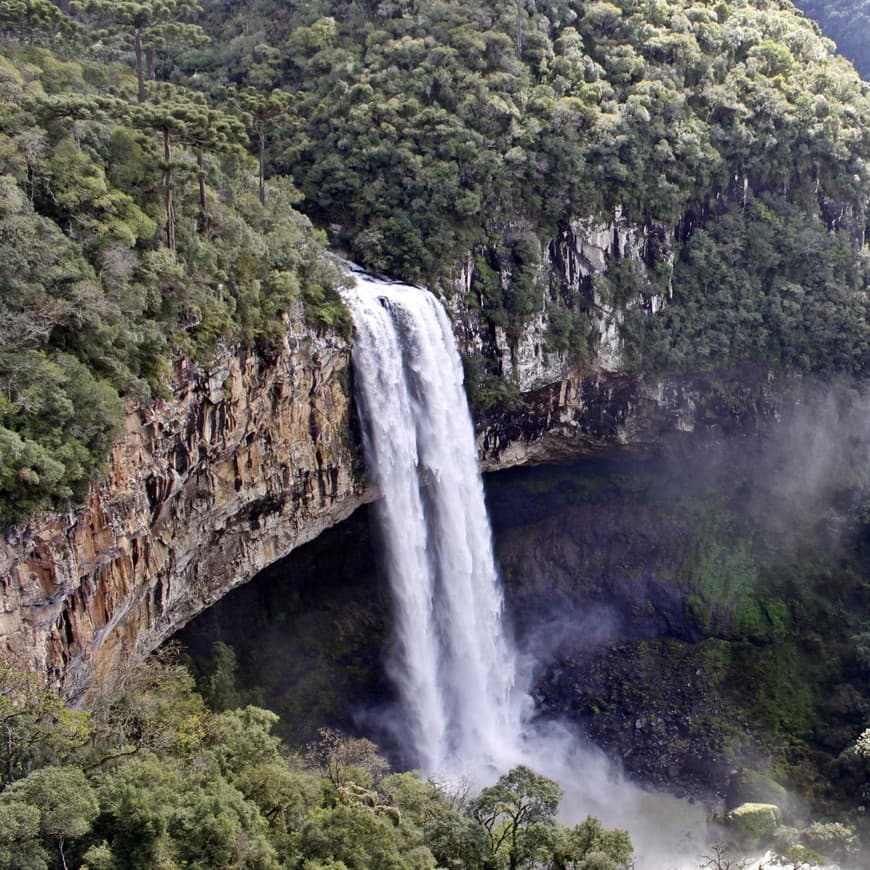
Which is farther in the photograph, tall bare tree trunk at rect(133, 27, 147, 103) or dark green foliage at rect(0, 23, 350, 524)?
tall bare tree trunk at rect(133, 27, 147, 103)

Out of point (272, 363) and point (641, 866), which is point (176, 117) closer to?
point (272, 363)

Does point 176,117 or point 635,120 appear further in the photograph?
point 635,120

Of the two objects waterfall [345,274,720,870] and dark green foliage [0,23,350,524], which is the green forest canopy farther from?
waterfall [345,274,720,870]

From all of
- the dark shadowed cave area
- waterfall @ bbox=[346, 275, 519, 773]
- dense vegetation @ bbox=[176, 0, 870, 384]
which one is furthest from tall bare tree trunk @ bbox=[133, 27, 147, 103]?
the dark shadowed cave area

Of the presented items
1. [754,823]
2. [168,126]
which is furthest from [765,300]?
[168,126]

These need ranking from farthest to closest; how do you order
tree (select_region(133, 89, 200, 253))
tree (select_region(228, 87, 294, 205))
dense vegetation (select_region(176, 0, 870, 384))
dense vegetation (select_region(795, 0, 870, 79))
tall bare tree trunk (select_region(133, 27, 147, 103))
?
dense vegetation (select_region(795, 0, 870, 79)), dense vegetation (select_region(176, 0, 870, 384)), tree (select_region(228, 87, 294, 205)), tall bare tree trunk (select_region(133, 27, 147, 103)), tree (select_region(133, 89, 200, 253))

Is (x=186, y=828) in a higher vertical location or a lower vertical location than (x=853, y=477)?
lower

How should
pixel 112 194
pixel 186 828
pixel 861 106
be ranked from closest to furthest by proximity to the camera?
pixel 186 828 → pixel 112 194 → pixel 861 106

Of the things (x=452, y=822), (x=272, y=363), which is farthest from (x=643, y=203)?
(x=452, y=822)
